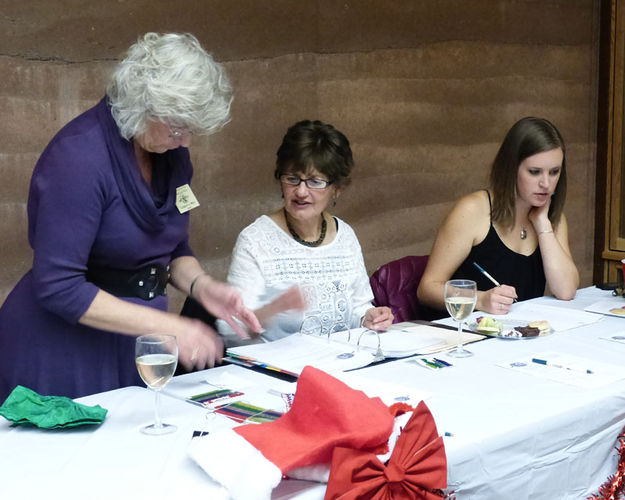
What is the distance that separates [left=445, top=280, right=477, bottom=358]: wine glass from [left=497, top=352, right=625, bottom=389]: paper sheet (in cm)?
13

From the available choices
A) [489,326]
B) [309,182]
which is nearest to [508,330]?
[489,326]

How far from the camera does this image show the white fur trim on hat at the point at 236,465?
45.2 inches

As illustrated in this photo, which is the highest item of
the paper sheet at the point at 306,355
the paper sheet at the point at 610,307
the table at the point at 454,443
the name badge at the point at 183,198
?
the name badge at the point at 183,198

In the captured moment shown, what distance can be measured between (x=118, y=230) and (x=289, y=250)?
0.80 metres

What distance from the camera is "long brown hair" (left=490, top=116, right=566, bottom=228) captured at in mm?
2834

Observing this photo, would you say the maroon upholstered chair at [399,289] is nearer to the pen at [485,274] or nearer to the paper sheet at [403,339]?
the pen at [485,274]

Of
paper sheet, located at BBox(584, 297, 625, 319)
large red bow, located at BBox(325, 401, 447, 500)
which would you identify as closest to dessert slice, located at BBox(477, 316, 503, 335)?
paper sheet, located at BBox(584, 297, 625, 319)

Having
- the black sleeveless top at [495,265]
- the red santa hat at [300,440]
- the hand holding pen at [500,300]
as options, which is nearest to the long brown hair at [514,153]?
the black sleeveless top at [495,265]

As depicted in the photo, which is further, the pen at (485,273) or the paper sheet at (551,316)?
the pen at (485,273)

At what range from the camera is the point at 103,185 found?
179 centimetres

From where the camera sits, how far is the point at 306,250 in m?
2.58

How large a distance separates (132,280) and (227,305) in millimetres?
234

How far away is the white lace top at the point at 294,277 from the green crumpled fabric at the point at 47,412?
96 cm

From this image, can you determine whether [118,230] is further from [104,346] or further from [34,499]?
[34,499]
